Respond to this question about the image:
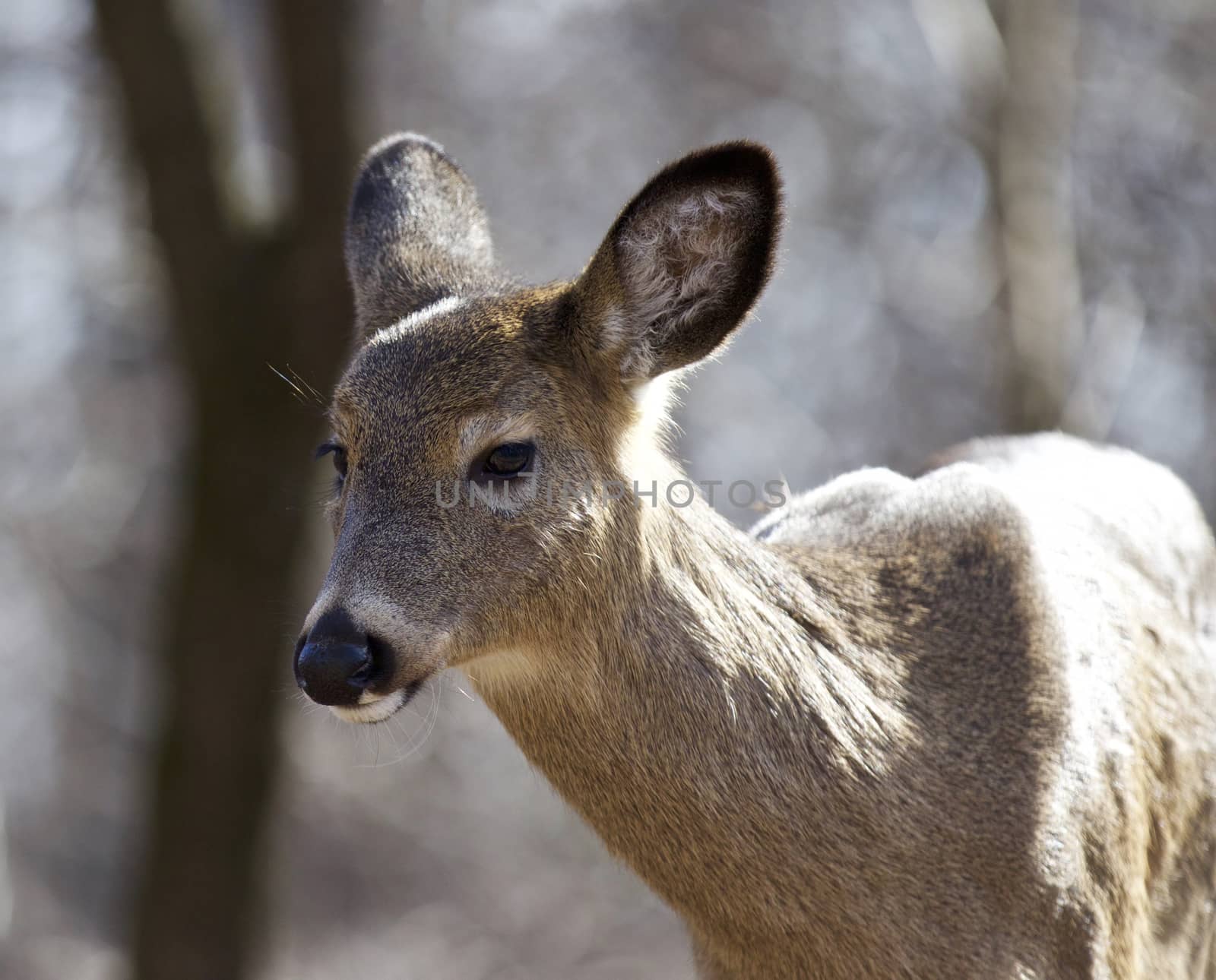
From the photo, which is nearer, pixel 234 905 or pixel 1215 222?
pixel 234 905

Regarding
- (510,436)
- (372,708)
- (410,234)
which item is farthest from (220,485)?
(372,708)

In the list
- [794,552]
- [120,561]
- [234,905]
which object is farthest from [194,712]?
[120,561]

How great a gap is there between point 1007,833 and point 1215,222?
1078 cm

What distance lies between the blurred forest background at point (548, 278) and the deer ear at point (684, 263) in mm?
5316

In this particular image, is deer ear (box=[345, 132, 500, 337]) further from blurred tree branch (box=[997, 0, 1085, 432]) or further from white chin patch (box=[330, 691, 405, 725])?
blurred tree branch (box=[997, 0, 1085, 432])

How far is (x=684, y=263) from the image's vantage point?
13.8ft

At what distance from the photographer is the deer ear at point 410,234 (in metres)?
4.86

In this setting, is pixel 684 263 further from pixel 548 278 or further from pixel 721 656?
pixel 548 278

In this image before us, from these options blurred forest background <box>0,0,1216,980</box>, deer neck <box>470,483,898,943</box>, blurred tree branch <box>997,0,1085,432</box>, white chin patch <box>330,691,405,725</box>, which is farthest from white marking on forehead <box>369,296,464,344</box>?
blurred tree branch <box>997,0,1085,432</box>

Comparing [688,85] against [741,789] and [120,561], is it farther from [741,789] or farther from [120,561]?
[741,789]

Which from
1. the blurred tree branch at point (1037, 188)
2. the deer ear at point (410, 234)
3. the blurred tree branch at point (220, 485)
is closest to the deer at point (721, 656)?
the deer ear at point (410, 234)

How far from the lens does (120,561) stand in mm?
17250

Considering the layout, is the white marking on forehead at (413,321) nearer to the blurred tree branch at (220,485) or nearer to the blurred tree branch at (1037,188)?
the blurred tree branch at (220,485)

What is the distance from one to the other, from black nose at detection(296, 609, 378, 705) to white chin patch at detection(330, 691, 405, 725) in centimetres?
4
